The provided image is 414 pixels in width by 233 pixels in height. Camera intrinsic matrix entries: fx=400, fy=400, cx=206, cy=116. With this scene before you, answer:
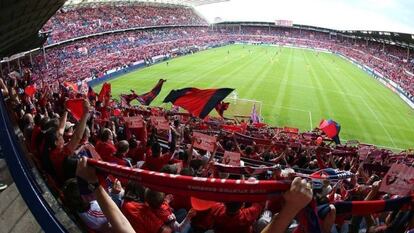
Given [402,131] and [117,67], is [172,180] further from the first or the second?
[117,67]

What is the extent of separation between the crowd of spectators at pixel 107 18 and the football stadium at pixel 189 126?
384 mm

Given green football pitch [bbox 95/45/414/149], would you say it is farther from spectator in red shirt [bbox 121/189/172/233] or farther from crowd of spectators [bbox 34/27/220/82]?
spectator in red shirt [bbox 121/189/172/233]

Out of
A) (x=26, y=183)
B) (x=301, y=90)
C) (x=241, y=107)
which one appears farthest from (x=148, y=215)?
(x=301, y=90)

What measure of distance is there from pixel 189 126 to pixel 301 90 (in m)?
29.2

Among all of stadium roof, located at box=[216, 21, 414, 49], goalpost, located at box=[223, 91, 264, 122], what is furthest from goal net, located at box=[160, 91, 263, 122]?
stadium roof, located at box=[216, 21, 414, 49]

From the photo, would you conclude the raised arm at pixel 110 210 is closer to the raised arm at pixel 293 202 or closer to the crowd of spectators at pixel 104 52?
the raised arm at pixel 293 202

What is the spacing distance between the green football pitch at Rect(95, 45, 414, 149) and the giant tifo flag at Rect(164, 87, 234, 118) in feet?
57.6

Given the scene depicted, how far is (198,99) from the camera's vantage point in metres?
13.3

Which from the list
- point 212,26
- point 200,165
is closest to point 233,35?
point 212,26

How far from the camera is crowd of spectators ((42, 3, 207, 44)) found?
53.8m

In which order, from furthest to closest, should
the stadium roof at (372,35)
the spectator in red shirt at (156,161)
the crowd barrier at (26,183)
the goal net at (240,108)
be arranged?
the stadium roof at (372,35)
the goal net at (240,108)
the spectator in red shirt at (156,161)
the crowd barrier at (26,183)

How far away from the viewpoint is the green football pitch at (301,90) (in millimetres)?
30828

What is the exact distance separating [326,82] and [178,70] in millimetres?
18584

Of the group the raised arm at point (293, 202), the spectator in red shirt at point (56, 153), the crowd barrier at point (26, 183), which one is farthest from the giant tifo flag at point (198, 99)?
the raised arm at point (293, 202)
